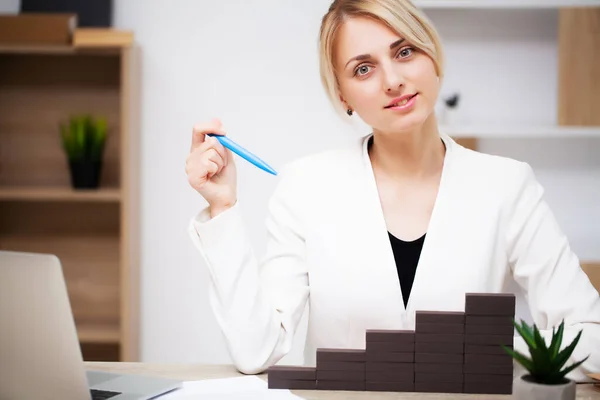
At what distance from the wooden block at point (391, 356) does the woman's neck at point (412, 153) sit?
0.57 m

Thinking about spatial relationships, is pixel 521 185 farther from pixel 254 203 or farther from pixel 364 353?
pixel 254 203

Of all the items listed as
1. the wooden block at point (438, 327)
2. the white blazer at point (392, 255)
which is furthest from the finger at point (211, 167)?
the wooden block at point (438, 327)

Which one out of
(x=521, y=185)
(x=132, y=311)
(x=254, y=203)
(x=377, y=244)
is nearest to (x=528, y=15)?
(x=254, y=203)

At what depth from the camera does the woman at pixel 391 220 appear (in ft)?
5.37

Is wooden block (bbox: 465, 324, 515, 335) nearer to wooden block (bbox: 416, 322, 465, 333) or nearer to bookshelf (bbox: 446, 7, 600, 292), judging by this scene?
wooden block (bbox: 416, 322, 465, 333)

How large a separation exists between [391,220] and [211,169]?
1.56ft

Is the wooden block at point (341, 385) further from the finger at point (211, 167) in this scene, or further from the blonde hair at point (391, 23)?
the blonde hair at point (391, 23)

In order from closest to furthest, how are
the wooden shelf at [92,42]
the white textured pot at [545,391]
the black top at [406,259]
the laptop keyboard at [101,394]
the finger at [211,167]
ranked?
the white textured pot at [545,391]
the laptop keyboard at [101,394]
the finger at [211,167]
the black top at [406,259]
the wooden shelf at [92,42]

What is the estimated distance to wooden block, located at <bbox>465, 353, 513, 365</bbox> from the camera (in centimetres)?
134

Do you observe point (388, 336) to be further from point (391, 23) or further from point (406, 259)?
point (391, 23)


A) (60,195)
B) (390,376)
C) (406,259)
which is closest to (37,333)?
(390,376)

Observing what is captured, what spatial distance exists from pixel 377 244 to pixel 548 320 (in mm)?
387

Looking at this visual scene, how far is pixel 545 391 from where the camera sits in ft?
3.57

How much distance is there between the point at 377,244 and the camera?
1.71 m
